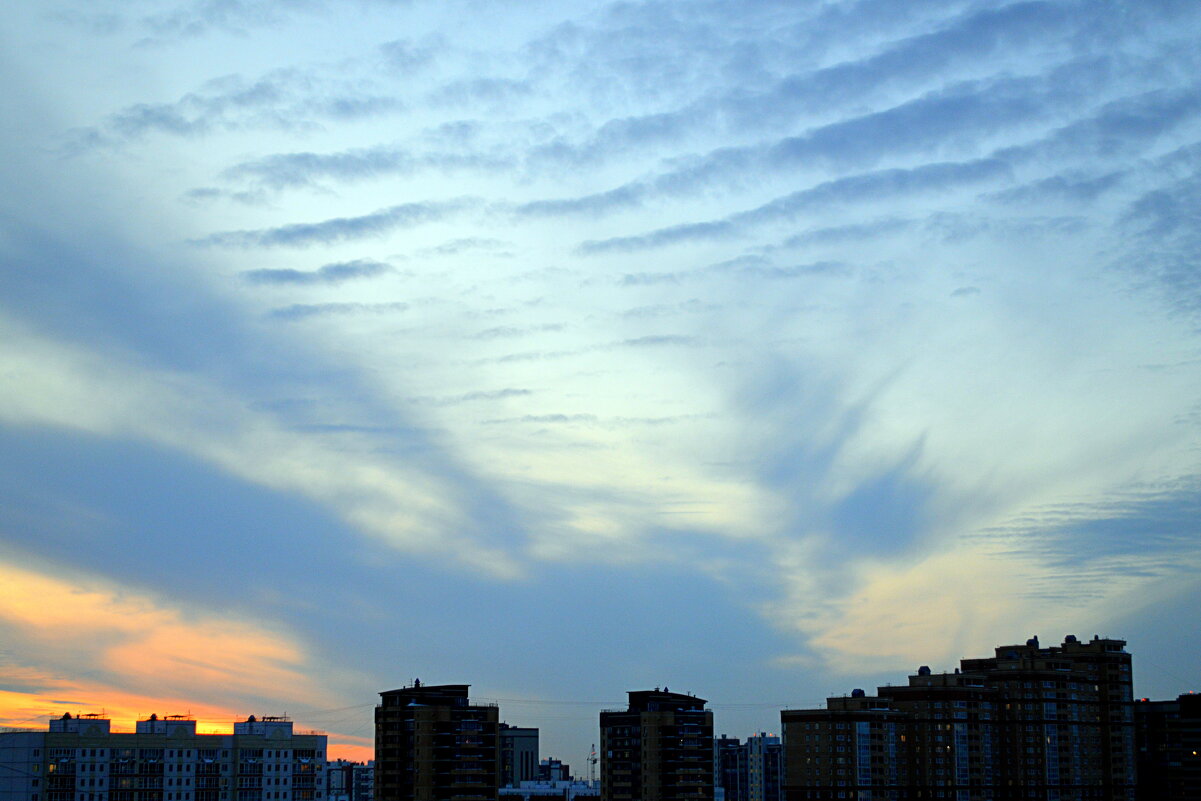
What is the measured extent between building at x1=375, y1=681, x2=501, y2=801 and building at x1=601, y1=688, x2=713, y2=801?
815 inches

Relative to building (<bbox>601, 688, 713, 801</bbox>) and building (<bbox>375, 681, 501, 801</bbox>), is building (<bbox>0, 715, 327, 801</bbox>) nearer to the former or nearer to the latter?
building (<bbox>375, 681, 501, 801</bbox>)

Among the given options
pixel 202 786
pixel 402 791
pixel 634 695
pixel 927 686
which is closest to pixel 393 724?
pixel 402 791

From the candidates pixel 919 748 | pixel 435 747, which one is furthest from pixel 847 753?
pixel 435 747

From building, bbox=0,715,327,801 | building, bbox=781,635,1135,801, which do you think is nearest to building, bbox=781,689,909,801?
building, bbox=781,635,1135,801

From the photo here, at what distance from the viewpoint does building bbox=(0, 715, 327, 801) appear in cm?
15562

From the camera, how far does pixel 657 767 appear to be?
179250mm

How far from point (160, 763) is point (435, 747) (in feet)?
108

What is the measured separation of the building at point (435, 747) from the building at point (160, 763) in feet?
33.6

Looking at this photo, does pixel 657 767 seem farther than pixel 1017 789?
No

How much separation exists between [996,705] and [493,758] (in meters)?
78.2

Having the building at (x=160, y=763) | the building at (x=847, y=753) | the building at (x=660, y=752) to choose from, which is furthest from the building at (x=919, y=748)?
the building at (x=160, y=763)

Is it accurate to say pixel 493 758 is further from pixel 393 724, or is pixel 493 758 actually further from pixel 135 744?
pixel 135 744

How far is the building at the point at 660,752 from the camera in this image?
7047 inches

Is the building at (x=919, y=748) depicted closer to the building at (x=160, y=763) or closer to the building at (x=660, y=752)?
the building at (x=660, y=752)
